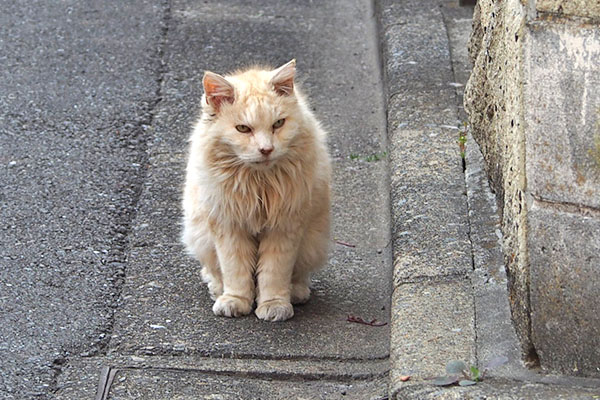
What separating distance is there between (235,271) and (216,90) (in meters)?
0.71

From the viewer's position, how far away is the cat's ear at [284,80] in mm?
3541

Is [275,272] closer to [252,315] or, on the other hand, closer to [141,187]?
[252,315]

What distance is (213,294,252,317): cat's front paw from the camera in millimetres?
3705

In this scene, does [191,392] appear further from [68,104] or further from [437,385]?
[68,104]

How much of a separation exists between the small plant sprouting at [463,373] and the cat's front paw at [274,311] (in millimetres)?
959

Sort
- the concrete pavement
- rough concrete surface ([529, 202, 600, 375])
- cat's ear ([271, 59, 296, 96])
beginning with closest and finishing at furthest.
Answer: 1. rough concrete surface ([529, 202, 600, 375])
2. the concrete pavement
3. cat's ear ([271, 59, 296, 96])

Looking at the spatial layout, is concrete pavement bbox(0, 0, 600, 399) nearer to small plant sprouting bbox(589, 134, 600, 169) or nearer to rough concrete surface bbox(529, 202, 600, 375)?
rough concrete surface bbox(529, 202, 600, 375)

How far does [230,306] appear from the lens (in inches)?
146

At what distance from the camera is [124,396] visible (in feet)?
Result: 10.3

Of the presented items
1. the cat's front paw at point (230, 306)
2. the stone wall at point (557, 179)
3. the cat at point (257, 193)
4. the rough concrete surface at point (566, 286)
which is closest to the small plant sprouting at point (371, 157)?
the cat at point (257, 193)

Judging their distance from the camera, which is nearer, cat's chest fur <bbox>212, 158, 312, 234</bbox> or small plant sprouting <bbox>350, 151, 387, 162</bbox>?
cat's chest fur <bbox>212, 158, 312, 234</bbox>

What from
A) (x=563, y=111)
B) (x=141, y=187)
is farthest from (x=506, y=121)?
(x=141, y=187)

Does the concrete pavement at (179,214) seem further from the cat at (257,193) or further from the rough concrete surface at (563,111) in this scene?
the rough concrete surface at (563,111)

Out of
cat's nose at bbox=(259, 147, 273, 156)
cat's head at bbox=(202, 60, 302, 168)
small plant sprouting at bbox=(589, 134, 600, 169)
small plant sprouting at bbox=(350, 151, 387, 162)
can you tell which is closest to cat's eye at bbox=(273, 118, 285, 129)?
cat's head at bbox=(202, 60, 302, 168)
